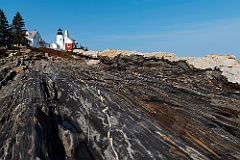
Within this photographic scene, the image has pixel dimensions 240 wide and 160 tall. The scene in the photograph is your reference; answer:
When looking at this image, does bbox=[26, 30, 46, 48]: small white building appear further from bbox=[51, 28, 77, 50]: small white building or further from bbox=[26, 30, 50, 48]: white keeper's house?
bbox=[51, 28, 77, 50]: small white building

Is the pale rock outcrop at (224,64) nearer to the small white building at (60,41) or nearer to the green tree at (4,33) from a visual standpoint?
the green tree at (4,33)

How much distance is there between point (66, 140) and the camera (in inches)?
491

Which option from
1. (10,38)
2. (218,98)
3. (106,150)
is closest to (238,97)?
(218,98)

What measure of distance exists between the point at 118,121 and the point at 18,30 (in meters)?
81.9

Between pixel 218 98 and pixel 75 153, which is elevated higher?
pixel 218 98

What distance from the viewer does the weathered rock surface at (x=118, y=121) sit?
1162 cm

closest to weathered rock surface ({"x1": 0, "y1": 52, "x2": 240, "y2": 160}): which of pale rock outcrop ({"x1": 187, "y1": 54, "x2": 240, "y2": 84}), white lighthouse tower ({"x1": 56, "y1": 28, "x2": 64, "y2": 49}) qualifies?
pale rock outcrop ({"x1": 187, "y1": 54, "x2": 240, "y2": 84})

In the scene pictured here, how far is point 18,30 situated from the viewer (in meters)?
85.0

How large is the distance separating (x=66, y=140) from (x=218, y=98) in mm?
13743

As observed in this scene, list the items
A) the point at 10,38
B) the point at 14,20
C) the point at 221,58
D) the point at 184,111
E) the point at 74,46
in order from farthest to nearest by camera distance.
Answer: the point at 74,46
the point at 14,20
the point at 10,38
the point at 221,58
the point at 184,111

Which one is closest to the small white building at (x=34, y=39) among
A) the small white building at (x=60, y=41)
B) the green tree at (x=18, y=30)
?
the small white building at (x=60, y=41)

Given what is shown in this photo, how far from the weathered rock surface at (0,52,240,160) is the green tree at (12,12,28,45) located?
214ft

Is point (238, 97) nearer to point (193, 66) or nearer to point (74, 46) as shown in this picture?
point (193, 66)

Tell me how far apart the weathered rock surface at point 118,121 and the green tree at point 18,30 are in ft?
214
